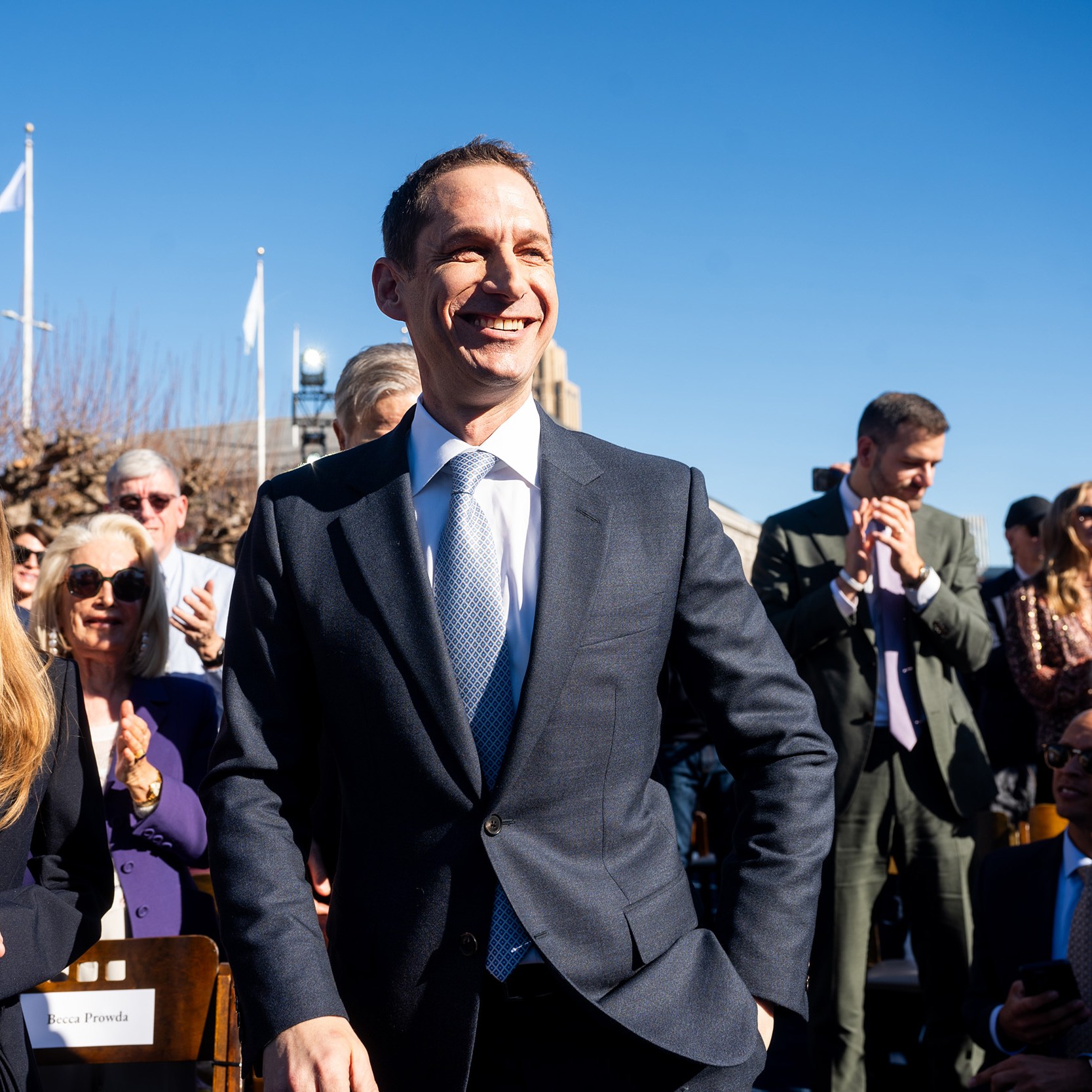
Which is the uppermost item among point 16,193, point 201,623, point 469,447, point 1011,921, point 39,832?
point 16,193

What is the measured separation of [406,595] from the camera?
1588mm

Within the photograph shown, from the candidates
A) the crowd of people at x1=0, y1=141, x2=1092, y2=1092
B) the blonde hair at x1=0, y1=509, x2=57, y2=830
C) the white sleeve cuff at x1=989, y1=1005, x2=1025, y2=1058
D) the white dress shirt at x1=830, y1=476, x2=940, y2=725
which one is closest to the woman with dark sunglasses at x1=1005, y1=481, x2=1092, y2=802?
the white dress shirt at x1=830, y1=476, x2=940, y2=725

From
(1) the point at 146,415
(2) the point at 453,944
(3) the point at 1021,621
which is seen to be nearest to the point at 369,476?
(2) the point at 453,944

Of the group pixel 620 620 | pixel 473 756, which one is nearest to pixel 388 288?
pixel 620 620

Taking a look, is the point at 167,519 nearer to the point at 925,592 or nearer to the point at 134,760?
the point at 134,760

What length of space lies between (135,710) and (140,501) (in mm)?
1548

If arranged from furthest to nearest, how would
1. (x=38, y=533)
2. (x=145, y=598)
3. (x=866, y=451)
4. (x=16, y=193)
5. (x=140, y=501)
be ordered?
(x=16, y=193)
(x=38, y=533)
(x=140, y=501)
(x=866, y=451)
(x=145, y=598)

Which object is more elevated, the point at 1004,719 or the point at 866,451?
the point at 866,451

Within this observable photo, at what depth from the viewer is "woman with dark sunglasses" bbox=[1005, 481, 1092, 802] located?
447cm

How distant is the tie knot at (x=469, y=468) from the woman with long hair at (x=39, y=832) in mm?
855

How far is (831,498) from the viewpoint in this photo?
426 centimetres

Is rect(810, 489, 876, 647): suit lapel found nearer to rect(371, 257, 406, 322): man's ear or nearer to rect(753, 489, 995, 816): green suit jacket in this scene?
rect(753, 489, 995, 816): green suit jacket

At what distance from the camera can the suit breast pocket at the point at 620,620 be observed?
1.60 metres

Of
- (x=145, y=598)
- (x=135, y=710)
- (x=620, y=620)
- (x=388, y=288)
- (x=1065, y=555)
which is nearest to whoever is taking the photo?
(x=620, y=620)
